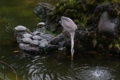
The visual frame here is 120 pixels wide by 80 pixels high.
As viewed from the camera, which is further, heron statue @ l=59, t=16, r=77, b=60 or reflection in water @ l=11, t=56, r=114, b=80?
heron statue @ l=59, t=16, r=77, b=60

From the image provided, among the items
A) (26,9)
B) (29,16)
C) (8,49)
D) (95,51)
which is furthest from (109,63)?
(26,9)

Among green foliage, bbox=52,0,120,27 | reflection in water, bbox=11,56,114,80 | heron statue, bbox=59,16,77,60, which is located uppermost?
green foliage, bbox=52,0,120,27

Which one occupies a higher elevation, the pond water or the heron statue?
the heron statue

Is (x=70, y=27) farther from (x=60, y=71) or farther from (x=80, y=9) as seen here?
(x=60, y=71)

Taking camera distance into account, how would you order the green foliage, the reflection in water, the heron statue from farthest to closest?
the green foliage < the heron statue < the reflection in water

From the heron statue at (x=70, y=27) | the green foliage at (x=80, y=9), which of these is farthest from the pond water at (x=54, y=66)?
the green foliage at (x=80, y=9)

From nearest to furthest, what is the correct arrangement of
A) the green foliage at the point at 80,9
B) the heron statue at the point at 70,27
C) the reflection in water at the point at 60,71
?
the reflection in water at the point at 60,71 → the heron statue at the point at 70,27 → the green foliage at the point at 80,9

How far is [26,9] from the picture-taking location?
38.7 feet

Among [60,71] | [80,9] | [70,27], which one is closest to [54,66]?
[60,71]

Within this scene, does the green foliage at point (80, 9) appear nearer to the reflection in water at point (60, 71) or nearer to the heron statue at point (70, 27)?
the heron statue at point (70, 27)

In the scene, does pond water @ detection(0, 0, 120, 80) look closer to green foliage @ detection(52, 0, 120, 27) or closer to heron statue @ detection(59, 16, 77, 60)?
heron statue @ detection(59, 16, 77, 60)

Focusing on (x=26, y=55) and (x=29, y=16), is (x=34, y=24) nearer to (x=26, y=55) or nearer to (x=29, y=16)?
(x=29, y=16)

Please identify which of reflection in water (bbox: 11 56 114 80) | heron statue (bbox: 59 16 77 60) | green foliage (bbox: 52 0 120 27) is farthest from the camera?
green foliage (bbox: 52 0 120 27)

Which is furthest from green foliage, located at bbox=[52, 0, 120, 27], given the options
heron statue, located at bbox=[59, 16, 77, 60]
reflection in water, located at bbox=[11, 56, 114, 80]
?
reflection in water, located at bbox=[11, 56, 114, 80]
